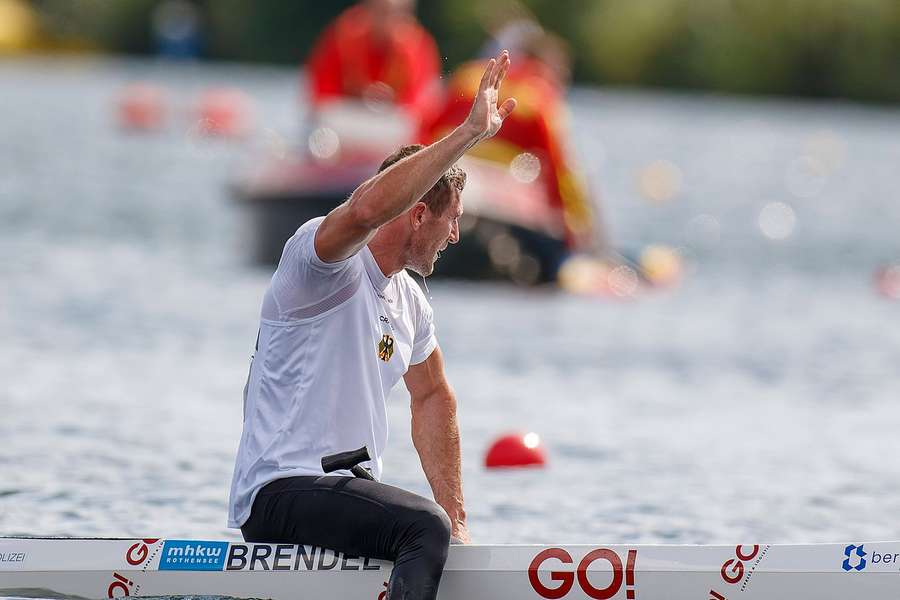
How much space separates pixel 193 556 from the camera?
538 centimetres

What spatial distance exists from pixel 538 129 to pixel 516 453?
6.02 metres

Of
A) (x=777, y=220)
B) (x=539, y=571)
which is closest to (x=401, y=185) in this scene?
(x=539, y=571)

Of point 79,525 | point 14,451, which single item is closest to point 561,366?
point 14,451

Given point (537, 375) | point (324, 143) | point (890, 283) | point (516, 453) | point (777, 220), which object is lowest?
point (516, 453)

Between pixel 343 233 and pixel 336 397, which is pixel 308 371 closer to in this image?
pixel 336 397

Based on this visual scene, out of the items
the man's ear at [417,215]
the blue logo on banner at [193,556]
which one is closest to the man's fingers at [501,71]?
the man's ear at [417,215]

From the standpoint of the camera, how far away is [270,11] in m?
52.0

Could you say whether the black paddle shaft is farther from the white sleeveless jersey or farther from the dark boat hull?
the dark boat hull

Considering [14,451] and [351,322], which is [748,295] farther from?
[351,322]

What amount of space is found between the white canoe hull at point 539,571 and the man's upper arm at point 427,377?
595 millimetres

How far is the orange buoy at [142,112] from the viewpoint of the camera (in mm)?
34250

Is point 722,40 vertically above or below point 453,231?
above

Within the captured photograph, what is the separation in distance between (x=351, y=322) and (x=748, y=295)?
40.8 ft

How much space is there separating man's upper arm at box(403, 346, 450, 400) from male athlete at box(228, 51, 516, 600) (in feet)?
1.25
